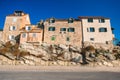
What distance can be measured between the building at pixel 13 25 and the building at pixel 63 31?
10.4m

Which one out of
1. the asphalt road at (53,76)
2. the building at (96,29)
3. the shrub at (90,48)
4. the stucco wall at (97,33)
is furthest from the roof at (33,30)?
the asphalt road at (53,76)

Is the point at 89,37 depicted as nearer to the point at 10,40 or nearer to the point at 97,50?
the point at 97,50

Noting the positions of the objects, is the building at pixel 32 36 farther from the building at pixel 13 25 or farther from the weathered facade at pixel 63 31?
the building at pixel 13 25

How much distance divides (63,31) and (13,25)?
20.1 m

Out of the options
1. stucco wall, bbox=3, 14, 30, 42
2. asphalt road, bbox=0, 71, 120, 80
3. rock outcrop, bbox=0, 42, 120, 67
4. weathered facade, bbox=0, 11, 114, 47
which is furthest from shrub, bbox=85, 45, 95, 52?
stucco wall, bbox=3, 14, 30, 42

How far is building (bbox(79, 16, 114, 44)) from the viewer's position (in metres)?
56.3

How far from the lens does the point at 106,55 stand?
167 feet

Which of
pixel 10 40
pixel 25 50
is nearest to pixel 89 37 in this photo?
pixel 25 50

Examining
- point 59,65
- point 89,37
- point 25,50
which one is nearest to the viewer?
point 59,65

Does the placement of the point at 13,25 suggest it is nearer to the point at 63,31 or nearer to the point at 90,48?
the point at 63,31

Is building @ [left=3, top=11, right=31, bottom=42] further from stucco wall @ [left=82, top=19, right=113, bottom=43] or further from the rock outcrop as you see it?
stucco wall @ [left=82, top=19, right=113, bottom=43]

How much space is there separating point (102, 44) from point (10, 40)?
111 ft

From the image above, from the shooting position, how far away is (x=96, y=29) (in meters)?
57.7

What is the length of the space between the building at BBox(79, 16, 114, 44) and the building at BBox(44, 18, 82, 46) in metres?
2.25
